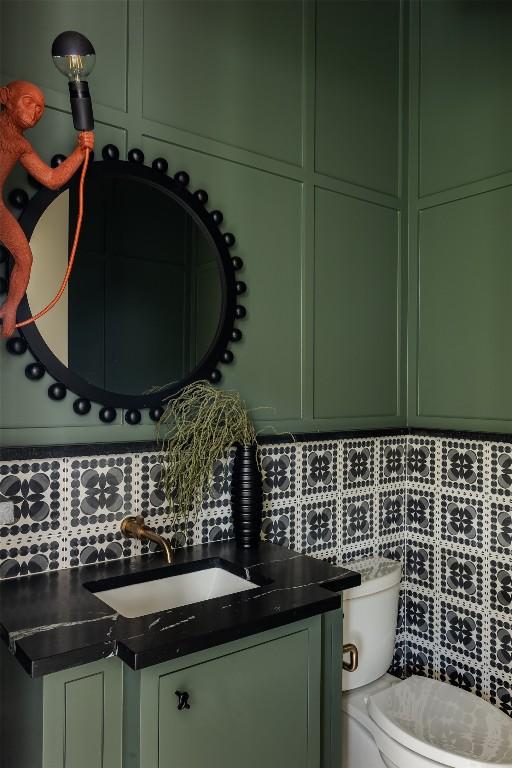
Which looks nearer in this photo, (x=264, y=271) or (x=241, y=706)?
(x=241, y=706)

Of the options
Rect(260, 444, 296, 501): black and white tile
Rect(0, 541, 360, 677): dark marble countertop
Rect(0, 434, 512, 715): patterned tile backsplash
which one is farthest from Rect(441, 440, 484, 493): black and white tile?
Rect(0, 541, 360, 677): dark marble countertop

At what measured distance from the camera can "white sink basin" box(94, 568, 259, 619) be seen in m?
1.52

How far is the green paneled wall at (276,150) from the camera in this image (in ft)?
5.22

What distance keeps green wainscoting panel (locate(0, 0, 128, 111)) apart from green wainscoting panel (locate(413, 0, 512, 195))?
1.28m

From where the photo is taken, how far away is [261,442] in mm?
1964

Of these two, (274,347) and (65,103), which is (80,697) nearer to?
(274,347)

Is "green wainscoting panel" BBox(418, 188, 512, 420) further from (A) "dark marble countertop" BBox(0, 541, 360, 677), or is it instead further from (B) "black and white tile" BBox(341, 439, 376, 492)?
(A) "dark marble countertop" BBox(0, 541, 360, 677)

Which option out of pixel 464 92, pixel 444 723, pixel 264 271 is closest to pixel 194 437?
pixel 264 271

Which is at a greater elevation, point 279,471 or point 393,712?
point 279,471

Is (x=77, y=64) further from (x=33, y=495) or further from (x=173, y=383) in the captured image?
(x=33, y=495)

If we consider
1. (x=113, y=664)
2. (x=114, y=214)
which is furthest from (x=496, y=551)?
(x=114, y=214)

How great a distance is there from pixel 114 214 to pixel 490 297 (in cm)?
135

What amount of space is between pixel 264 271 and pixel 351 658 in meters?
1.31

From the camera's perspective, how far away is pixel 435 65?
7.73ft
